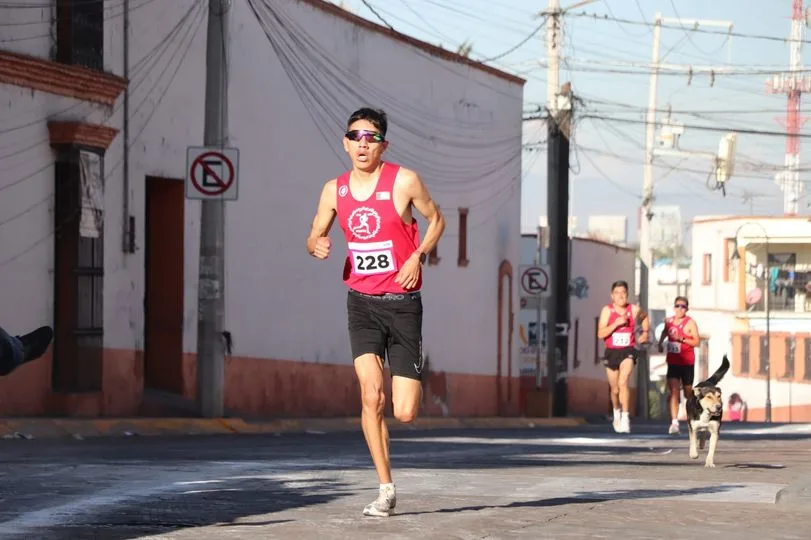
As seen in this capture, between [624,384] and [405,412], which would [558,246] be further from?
[405,412]

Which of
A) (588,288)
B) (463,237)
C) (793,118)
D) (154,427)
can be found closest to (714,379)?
(154,427)

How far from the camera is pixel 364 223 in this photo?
9320 millimetres

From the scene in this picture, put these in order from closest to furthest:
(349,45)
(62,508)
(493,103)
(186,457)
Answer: (62,508), (186,457), (349,45), (493,103)

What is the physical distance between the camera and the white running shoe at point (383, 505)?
29.5 ft

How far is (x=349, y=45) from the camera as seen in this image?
3177cm

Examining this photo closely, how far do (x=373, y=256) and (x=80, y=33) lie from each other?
536 inches

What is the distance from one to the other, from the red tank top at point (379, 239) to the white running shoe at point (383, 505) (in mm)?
1054

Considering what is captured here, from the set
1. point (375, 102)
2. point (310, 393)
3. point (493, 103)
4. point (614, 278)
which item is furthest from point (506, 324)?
point (614, 278)

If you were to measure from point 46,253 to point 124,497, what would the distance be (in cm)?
1203

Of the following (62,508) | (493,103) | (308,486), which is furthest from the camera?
(493,103)

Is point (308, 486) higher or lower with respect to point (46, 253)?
lower

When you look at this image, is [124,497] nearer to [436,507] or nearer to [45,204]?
[436,507]

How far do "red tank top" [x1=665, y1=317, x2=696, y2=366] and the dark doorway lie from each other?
24.2 feet

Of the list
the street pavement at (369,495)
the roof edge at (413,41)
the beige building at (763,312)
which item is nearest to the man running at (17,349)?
the street pavement at (369,495)
